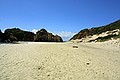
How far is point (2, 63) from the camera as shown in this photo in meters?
12.2

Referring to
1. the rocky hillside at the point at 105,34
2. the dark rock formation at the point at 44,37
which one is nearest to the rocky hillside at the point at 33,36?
the dark rock formation at the point at 44,37

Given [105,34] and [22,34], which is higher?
[22,34]

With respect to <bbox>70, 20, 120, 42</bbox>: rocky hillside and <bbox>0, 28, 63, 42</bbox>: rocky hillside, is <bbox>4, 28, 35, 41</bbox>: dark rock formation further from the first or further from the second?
<bbox>70, 20, 120, 42</bbox>: rocky hillside

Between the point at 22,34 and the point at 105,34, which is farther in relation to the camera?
the point at 22,34

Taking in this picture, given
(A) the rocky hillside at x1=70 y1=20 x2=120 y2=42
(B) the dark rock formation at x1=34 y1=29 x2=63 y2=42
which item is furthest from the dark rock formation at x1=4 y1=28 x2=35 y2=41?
(A) the rocky hillside at x1=70 y1=20 x2=120 y2=42

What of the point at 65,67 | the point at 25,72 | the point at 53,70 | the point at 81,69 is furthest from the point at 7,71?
the point at 81,69

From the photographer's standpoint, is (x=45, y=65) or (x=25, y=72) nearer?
(x=25, y=72)

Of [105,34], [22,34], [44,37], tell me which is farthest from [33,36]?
[105,34]

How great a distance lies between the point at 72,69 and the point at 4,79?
463 centimetres

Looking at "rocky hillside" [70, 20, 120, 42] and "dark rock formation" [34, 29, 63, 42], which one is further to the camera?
"dark rock formation" [34, 29, 63, 42]

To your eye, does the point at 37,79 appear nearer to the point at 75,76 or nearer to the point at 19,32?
the point at 75,76

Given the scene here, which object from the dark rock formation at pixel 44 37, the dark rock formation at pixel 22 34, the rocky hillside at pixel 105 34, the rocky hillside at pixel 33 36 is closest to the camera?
the rocky hillside at pixel 105 34

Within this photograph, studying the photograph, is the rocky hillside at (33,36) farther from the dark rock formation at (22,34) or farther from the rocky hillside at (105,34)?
the rocky hillside at (105,34)

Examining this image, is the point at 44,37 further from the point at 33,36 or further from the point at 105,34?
the point at 105,34
